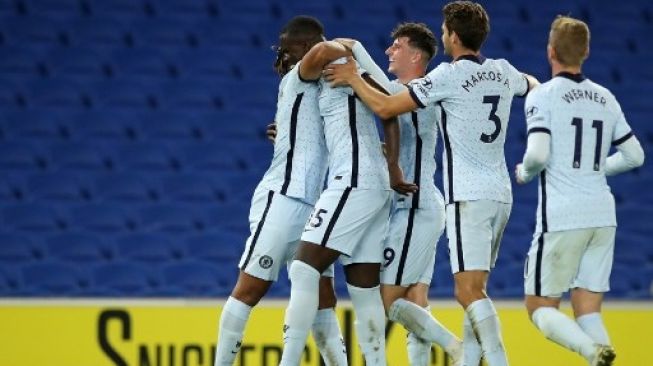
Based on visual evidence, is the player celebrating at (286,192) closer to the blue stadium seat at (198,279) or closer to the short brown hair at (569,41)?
the short brown hair at (569,41)

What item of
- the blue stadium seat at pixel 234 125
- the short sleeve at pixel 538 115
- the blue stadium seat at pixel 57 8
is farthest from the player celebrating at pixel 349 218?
the blue stadium seat at pixel 57 8

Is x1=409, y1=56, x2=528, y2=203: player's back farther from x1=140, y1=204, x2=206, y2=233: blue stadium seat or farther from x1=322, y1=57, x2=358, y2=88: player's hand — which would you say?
x1=140, y1=204, x2=206, y2=233: blue stadium seat

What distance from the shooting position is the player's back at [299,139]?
541cm

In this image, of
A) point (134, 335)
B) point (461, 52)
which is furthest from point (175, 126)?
point (461, 52)

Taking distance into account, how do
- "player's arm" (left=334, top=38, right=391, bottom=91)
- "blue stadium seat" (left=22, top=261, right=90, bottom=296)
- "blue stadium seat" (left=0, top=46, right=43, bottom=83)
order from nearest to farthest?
"player's arm" (left=334, top=38, right=391, bottom=91)
"blue stadium seat" (left=22, top=261, right=90, bottom=296)
"blue stadium seat" (left=0, top=46, right=43, bottom=83)

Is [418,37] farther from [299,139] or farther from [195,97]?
[195,97]

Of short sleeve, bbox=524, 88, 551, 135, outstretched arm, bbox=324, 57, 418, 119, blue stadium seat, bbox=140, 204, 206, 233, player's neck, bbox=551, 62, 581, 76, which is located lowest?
blue stadium seat, bbox=140, 204, 206, 233

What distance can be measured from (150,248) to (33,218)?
898mm

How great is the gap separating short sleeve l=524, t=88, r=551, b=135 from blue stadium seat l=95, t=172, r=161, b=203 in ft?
15.4

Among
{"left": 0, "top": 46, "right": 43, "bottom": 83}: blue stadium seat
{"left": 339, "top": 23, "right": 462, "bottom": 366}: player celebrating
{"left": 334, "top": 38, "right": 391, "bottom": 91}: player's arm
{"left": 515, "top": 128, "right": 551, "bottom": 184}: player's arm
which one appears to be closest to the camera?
{"left": 515, "top": 128, "right": 551, "bottom": 184}: player's arm

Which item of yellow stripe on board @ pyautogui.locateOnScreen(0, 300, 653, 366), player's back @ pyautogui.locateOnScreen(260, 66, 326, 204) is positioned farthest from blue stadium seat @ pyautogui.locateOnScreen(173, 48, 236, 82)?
player's back @ pyautogui.locateOnScreen(260, 66, 326, 204)

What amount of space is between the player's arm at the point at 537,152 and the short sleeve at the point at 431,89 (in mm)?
433

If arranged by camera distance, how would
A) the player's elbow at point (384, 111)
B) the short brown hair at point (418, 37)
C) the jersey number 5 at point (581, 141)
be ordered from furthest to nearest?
the short brown hair at point (418, 37) → the player's elbow at point (384, 111) → the jersey number 5 at point (581, 141)

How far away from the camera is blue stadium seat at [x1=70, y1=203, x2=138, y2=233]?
8984 millimetres
